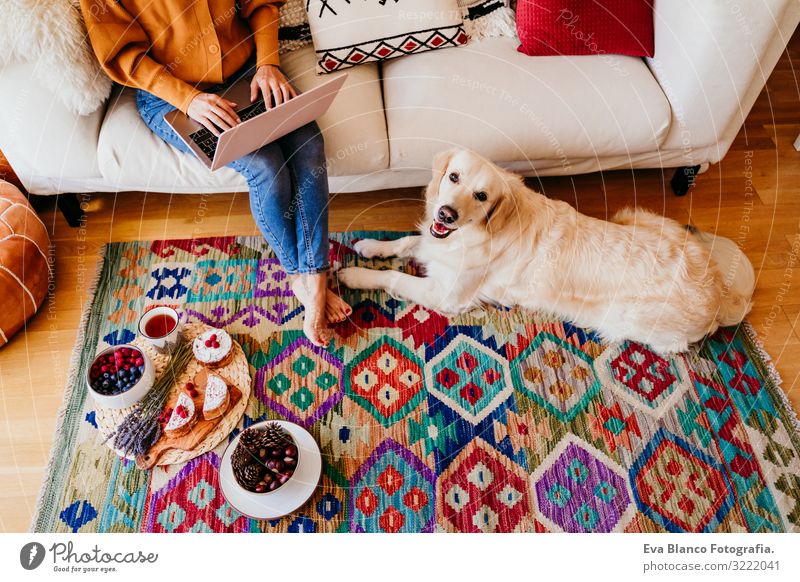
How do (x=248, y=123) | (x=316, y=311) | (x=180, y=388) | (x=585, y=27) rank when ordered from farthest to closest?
1. (x=585, y=27)
2. (x=316, y=311)
3. (x=180, y=388)
4. (x=248, y=123)

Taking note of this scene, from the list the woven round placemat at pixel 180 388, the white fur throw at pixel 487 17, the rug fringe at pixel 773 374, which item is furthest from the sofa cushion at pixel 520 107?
the woven round placemat at pixel 180 388

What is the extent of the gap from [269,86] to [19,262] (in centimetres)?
122

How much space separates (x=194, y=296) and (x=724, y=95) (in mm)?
2462

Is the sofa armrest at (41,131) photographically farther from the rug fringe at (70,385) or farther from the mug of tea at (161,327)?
the mug of tea at (161,327)

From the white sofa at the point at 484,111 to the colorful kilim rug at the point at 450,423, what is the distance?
1.52 ft

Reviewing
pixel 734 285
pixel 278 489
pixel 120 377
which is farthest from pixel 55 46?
pixel 734 285

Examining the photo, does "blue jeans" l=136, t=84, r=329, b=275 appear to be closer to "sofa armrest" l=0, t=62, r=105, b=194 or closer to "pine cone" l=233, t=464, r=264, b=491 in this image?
"sofa armrest" l=0, t=62, r=105, b=194

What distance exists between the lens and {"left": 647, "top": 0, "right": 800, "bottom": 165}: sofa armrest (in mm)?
2074

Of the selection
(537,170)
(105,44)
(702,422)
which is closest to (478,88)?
(537,170)

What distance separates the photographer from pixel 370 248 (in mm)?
2461

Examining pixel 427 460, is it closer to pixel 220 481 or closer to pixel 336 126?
pixel 220 481

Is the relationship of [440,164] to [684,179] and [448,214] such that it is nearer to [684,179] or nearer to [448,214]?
[448,214]

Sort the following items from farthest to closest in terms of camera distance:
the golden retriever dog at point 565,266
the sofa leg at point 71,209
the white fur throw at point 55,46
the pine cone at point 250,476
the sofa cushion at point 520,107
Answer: the sofa leg at point 71,209 → the sofa cushion at point 520,107 → the golden retriever dog at point 565,266 → the white fur throw at point 55,46 → the pine cone at point 250,476

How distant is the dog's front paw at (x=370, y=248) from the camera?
8.08 ft
